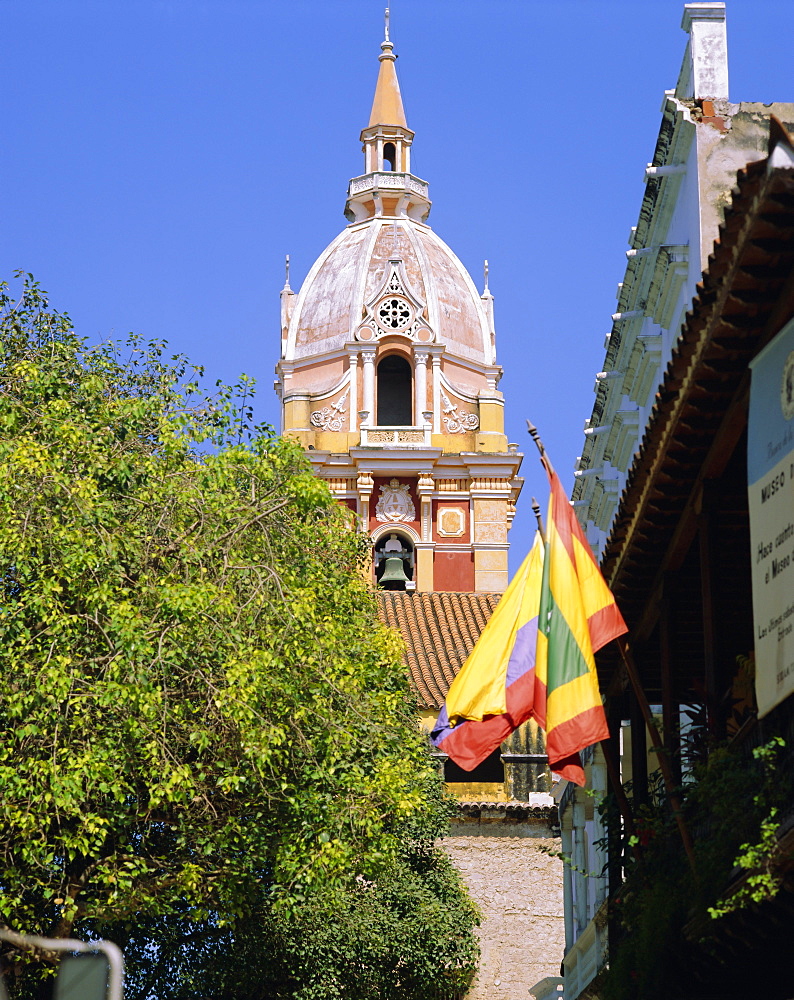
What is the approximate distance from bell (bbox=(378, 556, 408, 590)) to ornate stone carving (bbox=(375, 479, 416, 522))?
1.63 metres

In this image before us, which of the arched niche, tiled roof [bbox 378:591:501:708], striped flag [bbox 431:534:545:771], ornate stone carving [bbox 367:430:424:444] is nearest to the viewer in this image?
striped flag [bbox 431:534:545:771]

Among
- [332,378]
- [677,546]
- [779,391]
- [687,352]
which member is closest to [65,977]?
[779,391]

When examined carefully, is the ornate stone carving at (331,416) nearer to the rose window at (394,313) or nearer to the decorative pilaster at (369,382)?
the decorative pilaster at (369,382)

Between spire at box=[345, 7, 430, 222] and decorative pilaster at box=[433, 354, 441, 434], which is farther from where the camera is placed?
spire at box=[345, 7, 430, 222]

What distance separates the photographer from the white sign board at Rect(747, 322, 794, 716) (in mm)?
9789

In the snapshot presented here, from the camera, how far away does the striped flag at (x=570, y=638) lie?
44.7 feet

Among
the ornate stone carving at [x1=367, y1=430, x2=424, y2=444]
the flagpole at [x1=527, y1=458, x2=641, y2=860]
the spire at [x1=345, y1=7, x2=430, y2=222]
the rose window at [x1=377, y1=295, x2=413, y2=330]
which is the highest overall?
the spire at [x1=345, y1=7, x2=430, y2=222]

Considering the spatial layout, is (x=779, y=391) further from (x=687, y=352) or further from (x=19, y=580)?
(x=19, y=580)

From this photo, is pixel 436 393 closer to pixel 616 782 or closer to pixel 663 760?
pixel 616 782

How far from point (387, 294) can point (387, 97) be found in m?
9.82

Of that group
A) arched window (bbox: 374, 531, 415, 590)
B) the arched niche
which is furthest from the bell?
the arched niche

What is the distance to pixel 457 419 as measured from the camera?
5241 centimetres

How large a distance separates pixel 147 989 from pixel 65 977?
18126 millimetres

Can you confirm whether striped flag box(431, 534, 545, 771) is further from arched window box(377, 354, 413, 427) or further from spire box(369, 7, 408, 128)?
spire box(369, 7, 408, 128)
